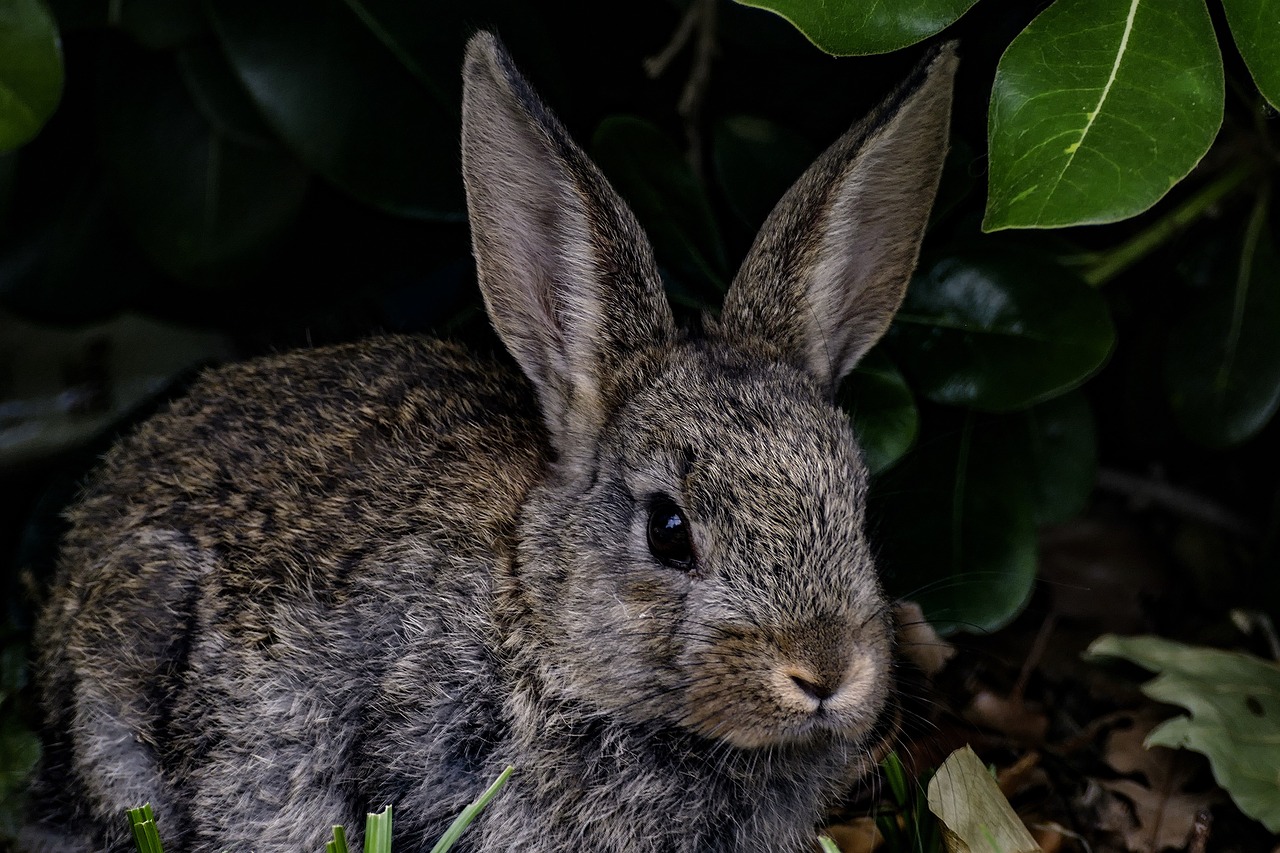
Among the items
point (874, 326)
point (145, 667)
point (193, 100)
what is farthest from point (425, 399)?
point (193, 100)

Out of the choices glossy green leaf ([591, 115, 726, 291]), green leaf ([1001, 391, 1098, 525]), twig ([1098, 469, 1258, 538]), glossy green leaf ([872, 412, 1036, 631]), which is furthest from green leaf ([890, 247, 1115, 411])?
twig ([1098, 469, 1258, 538])

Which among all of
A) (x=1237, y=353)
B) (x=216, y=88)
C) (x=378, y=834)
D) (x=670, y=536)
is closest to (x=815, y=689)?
(x=670, y=536)

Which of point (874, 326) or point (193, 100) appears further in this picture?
point (193, 100)

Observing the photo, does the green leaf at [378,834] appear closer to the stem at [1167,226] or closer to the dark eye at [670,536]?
the dark eye at [670,536]

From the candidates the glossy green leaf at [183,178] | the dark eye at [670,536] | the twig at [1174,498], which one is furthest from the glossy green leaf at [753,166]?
the twig at [1174,498]

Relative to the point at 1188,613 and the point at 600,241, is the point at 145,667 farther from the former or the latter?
the point at 1188,613

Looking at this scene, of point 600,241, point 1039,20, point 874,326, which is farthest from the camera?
point 874,326
